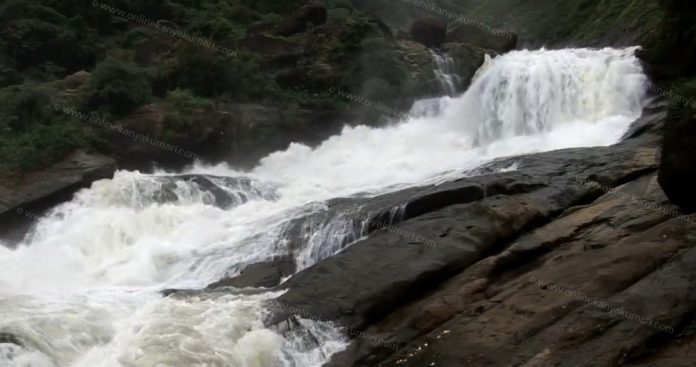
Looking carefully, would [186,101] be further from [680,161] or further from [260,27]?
[680,161]

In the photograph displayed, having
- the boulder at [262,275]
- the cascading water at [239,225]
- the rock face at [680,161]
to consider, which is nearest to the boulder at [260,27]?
the cascading water at [239,225]

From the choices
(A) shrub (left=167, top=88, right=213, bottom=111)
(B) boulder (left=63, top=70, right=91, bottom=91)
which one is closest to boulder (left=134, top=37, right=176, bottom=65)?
(B) boulder (left=63, top=70, right=91, bottom=91)

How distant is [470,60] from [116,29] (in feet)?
49.3

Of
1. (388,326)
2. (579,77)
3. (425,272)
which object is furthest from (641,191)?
(579,77)

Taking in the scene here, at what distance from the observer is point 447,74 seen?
28.4m

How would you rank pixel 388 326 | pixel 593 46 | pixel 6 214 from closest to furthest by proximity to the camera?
pixel 388 326, pixel 6 214, pixel 593 46

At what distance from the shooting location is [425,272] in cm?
1110

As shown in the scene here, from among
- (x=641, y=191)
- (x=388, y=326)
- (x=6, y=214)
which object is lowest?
(x=6, y=214)

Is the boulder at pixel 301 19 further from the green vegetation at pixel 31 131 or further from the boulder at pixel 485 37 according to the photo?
the green vegetation at pixel 31 131

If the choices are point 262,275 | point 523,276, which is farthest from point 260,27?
point 523,276

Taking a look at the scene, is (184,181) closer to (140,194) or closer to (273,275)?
(140,194)

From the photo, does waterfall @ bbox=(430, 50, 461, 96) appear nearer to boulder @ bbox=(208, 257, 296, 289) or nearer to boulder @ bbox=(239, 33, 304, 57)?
boulder @ bbox=(239, 33, 304, 57)

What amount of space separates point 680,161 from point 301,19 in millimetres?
21997

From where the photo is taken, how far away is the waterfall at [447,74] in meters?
27.9
